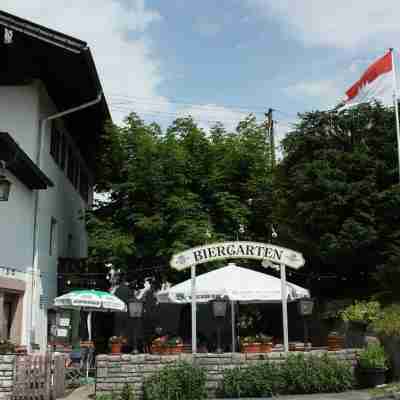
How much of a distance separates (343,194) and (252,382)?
6689 mm

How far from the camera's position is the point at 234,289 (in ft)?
45.9

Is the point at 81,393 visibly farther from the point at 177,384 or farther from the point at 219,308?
the point at 219,308

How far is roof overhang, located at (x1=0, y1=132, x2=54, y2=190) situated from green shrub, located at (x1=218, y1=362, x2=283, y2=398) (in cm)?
708

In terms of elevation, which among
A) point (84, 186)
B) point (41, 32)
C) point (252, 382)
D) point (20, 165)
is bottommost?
point (252, 382)

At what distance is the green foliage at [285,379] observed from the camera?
39.1 ft

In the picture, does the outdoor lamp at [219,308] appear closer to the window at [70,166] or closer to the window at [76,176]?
the window at [70,166]

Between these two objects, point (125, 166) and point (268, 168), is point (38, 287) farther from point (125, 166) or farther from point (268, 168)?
point (268, 168)

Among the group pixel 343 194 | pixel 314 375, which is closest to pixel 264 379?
pixel 314 375

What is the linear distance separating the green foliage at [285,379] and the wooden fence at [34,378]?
3.46 m

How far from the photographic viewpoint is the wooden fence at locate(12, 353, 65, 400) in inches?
461

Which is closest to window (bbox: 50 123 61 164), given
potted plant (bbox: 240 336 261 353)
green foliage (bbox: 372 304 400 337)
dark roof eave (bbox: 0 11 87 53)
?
dark roof eave (bbox: 0 11 87 53)

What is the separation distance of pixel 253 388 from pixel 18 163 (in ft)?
25.5

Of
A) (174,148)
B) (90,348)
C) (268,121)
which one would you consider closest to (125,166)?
(174,148)

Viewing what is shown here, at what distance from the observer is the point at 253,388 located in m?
11.9
